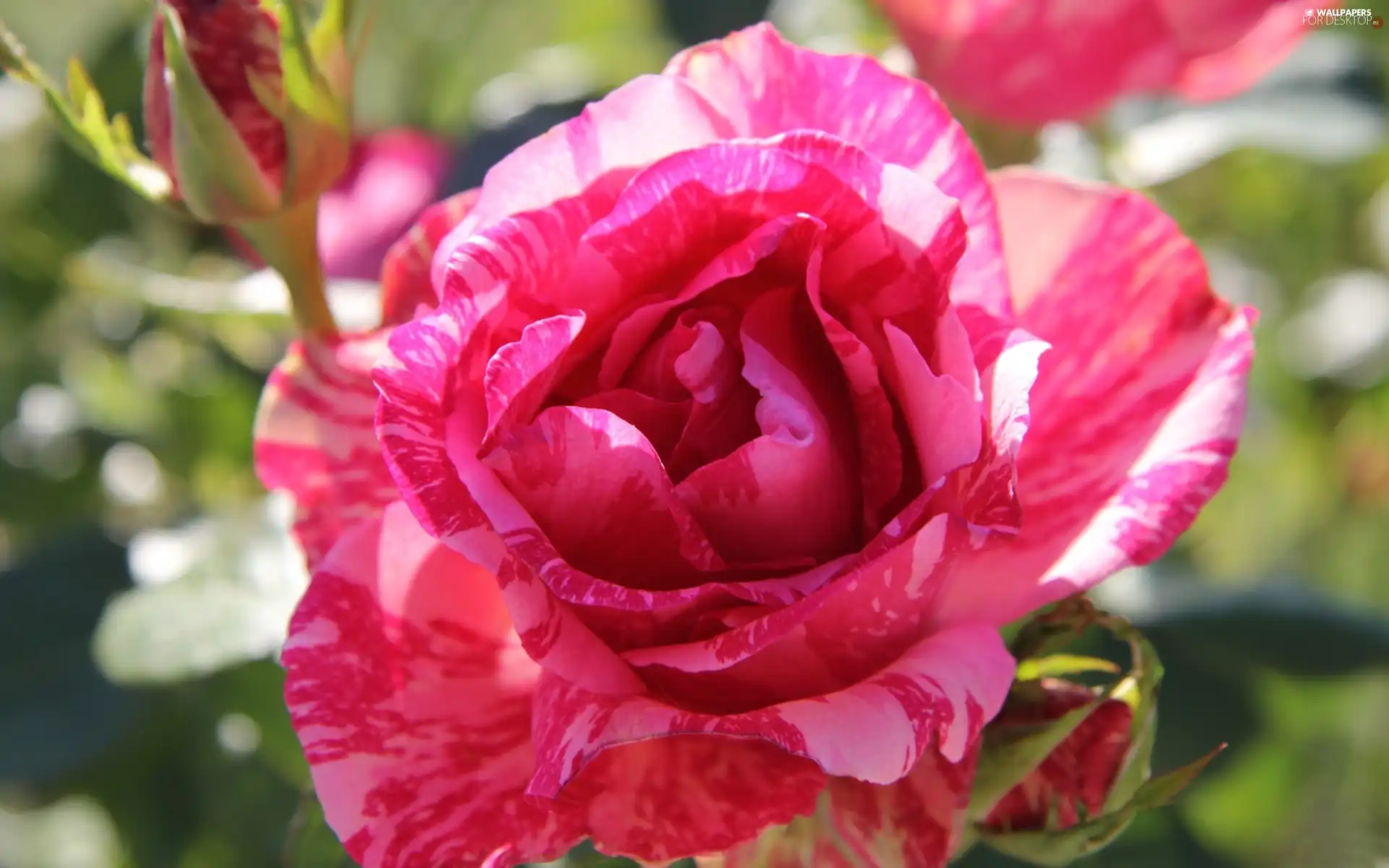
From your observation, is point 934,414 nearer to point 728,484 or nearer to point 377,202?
point 728,484

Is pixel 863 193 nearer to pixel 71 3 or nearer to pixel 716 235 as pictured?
pixel 716 235

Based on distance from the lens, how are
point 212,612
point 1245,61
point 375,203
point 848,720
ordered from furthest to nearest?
point 375,203 → point 1245,61 → point 212,612 → point 848,720

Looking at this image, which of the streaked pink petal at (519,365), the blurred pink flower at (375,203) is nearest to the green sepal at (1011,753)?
the streaked pink petal at (519,365)

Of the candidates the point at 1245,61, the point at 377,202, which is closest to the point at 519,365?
the point at 1245,61

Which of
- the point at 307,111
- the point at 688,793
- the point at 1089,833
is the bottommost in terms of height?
the point at 1089,833

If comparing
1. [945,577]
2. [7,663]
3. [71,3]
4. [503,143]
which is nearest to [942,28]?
[503,143]

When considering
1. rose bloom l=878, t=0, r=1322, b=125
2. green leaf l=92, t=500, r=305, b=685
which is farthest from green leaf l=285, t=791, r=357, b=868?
rose bloom l=878, t=0, r=1322, b=125

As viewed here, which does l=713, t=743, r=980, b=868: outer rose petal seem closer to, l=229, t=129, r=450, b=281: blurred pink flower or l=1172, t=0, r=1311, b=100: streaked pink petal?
l=1172, t=0, r=1311, b=100: streaked pink petal
